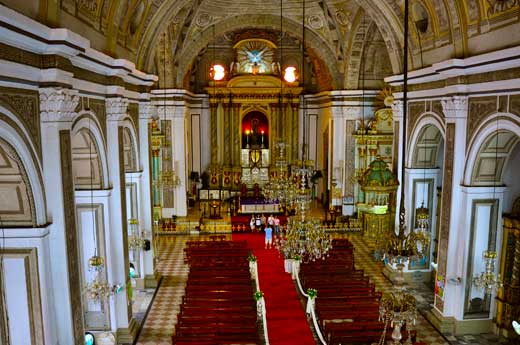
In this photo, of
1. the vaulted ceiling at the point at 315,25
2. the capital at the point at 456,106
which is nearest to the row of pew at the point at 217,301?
the vaulted ceiling at the point at 315,25

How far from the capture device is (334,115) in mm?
22094

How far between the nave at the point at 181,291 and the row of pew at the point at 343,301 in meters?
0.80

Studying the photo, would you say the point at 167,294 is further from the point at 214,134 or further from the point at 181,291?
the point at 214,134

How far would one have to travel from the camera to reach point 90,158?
983 centimetres

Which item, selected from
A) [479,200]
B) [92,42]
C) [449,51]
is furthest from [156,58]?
[479,200]

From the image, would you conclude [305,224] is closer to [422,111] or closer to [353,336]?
[353,336]

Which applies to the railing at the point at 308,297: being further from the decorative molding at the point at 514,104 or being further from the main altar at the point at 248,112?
the main altar at the point at 248,112

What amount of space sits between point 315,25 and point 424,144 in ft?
31.3

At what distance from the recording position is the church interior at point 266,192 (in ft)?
22.7

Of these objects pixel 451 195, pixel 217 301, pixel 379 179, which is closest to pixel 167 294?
pixel 217 301

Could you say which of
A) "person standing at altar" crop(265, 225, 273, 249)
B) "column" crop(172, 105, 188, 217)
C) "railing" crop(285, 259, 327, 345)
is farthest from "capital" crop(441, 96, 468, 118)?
"column" crop(172, 105, 188, 217)

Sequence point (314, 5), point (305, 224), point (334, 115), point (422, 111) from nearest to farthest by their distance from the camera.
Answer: point (305, 224), point (422, 111), point (314, 5), point (334, 115)

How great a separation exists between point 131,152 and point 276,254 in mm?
7468

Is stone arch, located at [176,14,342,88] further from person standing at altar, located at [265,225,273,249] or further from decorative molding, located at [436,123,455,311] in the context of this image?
decorative molding, located at [436,123,455,311]
